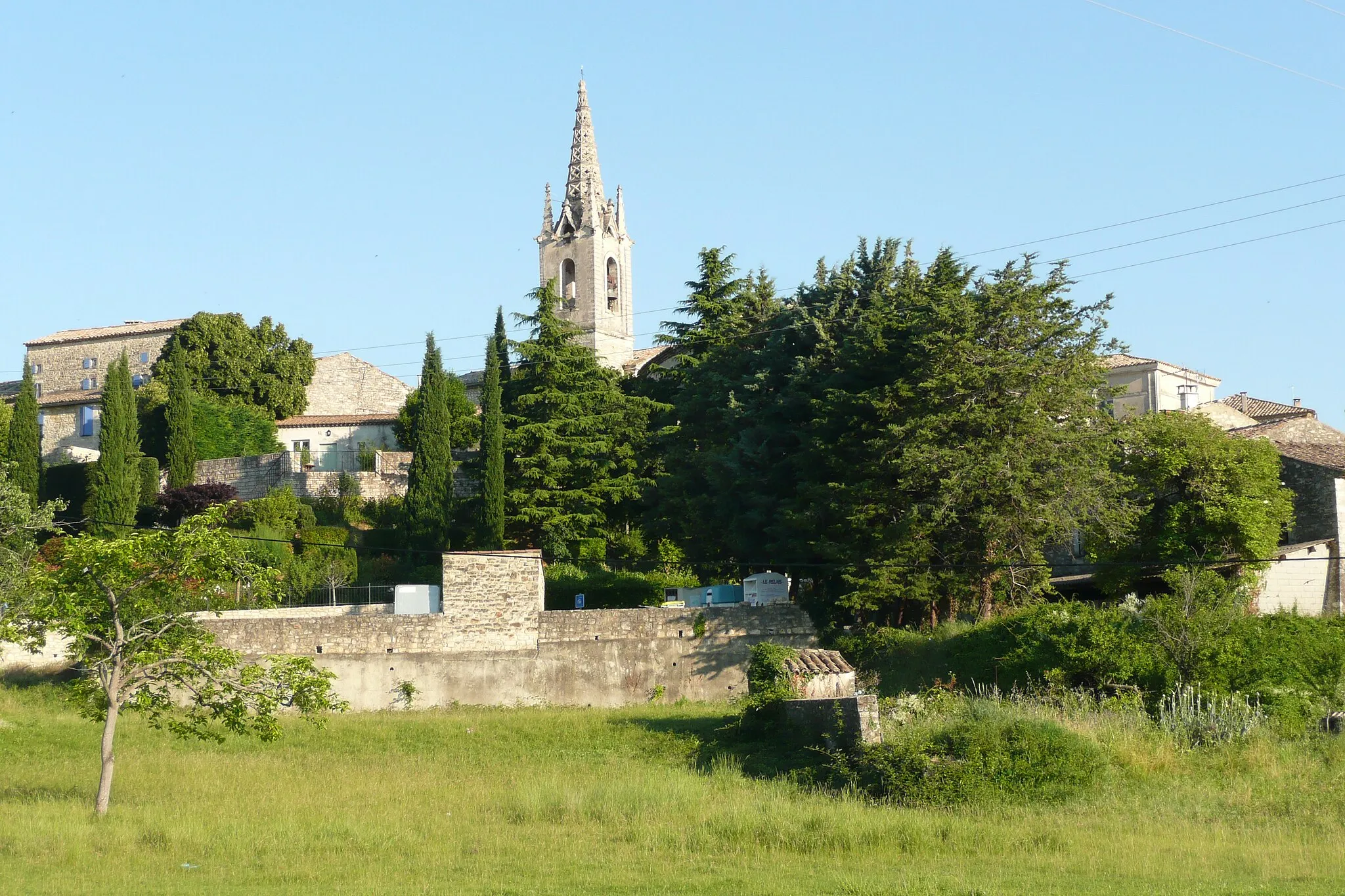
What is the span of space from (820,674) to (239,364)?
40141mm

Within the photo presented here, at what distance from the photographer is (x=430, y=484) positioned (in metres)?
45.6

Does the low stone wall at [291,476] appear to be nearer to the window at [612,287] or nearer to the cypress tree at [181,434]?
the cypress tree at [181,434]

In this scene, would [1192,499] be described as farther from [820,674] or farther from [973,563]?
[820,674]

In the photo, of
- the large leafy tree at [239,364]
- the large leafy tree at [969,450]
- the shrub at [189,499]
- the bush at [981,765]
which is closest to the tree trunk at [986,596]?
the large leafy tree at [969,450]

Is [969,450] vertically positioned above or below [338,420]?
below

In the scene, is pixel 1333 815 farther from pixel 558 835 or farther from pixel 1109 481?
pixel 1109 481

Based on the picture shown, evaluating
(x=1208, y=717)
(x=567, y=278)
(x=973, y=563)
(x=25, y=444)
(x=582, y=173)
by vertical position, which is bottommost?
(x=1208, y=717)

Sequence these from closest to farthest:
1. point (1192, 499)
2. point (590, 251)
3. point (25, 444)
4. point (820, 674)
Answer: point (820, 674) < point (1192, 499) < point (25, 444) < point (590, 251)

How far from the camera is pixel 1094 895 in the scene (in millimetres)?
14516

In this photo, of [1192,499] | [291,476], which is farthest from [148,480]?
[1192,499]

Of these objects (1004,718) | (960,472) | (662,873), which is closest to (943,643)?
(960,472)

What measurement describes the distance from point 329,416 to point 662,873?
47318 mm

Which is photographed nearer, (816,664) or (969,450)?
(816,664)

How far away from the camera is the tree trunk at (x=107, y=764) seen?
20.6m
